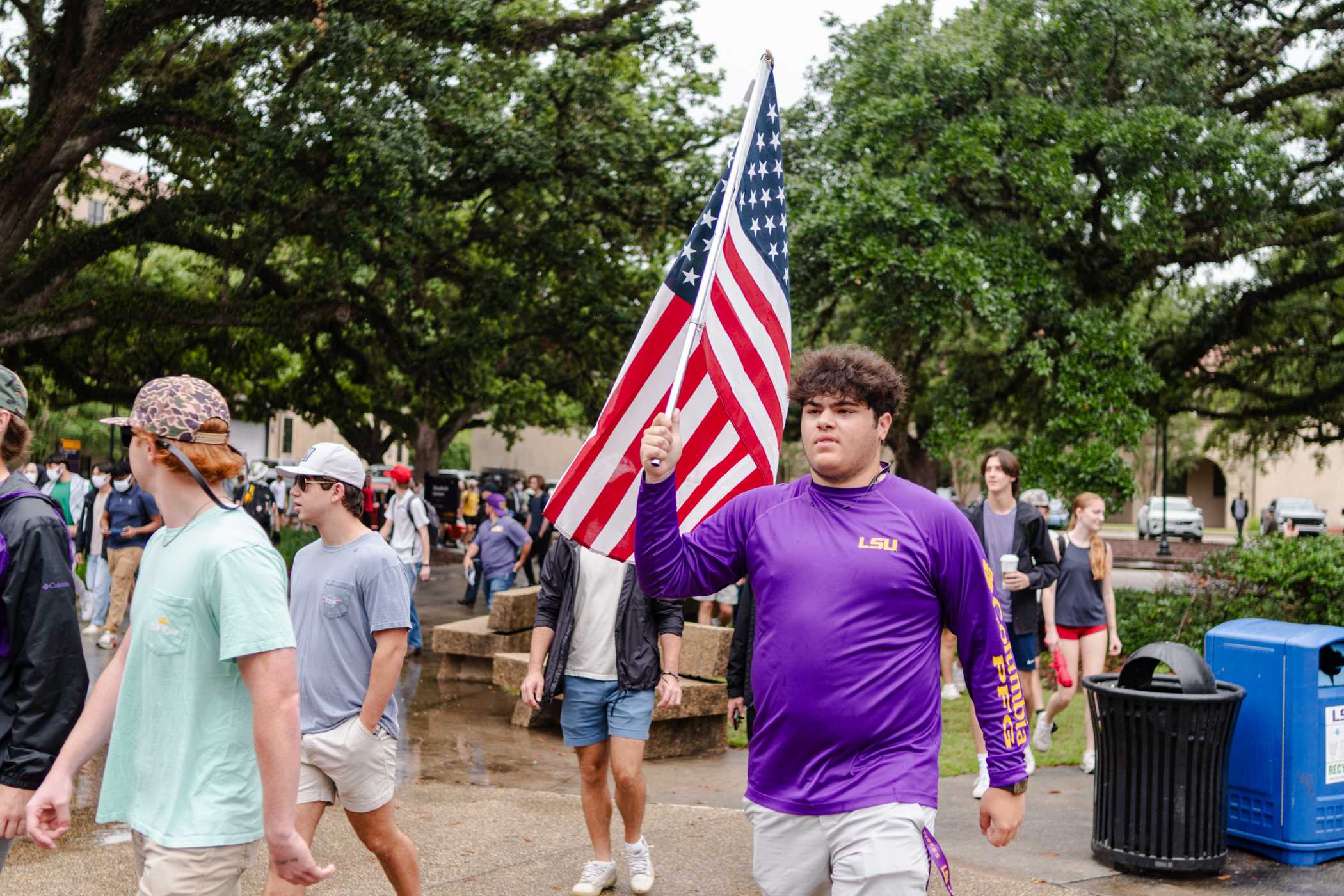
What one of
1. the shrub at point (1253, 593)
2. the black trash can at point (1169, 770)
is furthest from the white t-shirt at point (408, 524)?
the black trash can at point (1169, 770)

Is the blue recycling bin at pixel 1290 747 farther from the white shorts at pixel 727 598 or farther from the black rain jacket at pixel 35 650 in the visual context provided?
the white shorts at pixel 727 598

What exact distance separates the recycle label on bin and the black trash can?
0.58 metres

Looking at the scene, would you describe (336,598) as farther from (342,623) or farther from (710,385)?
(710,385)

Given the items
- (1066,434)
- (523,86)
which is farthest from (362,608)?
(523,86)

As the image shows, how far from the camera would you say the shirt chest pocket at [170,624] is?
9.56 ft

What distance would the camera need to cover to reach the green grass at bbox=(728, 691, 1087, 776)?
8.53 m

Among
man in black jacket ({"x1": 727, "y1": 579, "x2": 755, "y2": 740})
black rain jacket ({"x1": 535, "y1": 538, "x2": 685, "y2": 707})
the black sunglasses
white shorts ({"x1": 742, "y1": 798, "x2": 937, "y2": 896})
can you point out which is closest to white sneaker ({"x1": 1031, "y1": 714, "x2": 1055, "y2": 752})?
man in black jacket ({"x1": 727, "y1": 579, "x2": 755, "y2": 740})

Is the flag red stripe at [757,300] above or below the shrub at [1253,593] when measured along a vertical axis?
above

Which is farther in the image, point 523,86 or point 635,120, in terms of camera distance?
point 635,120

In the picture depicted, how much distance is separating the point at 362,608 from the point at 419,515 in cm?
864

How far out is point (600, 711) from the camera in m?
5.51

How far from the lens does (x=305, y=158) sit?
1466 cm

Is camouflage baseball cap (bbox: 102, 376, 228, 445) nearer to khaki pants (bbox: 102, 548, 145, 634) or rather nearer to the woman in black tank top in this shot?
the woman in black tank top

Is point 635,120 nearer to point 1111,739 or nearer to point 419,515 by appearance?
point 419,515
